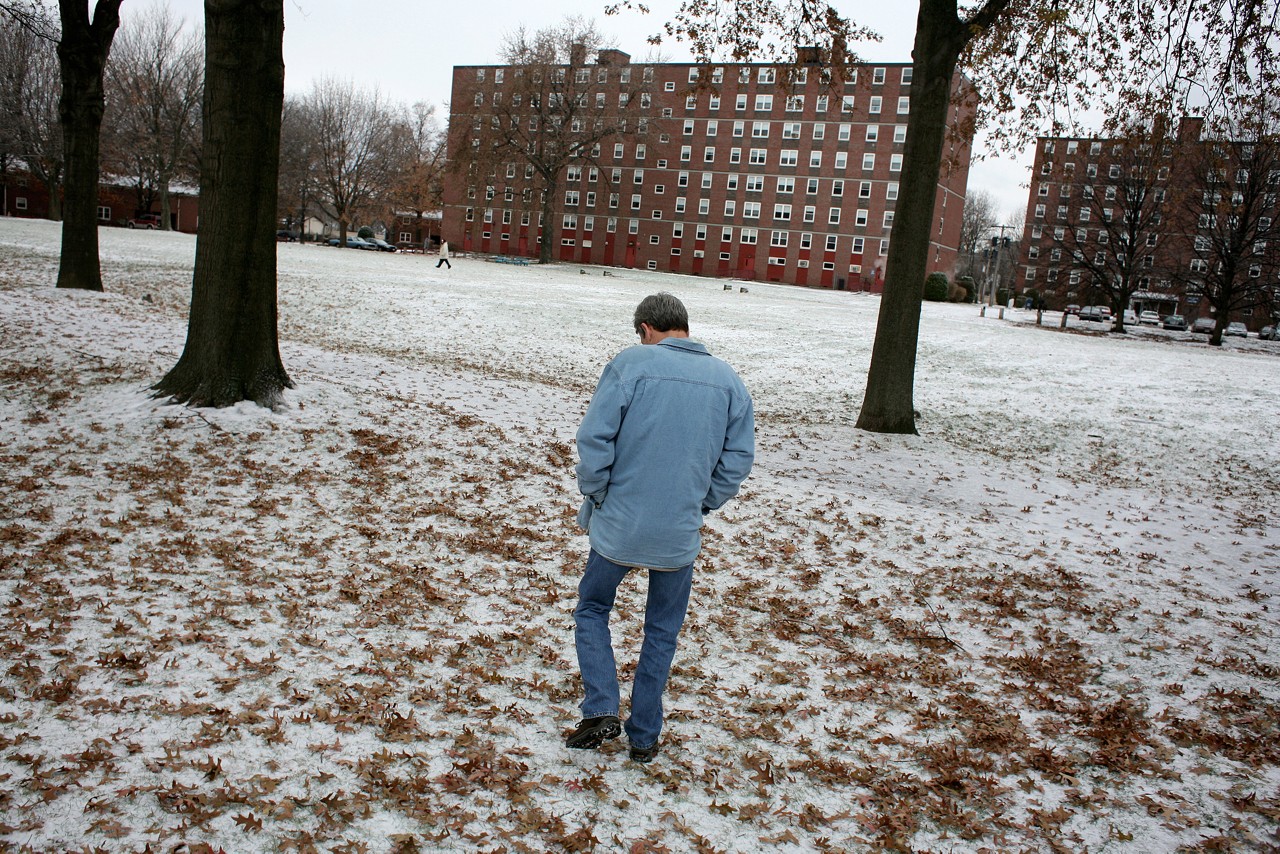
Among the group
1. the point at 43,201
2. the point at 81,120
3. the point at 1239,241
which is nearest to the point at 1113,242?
the point at 1239,241

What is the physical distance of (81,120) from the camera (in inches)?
611

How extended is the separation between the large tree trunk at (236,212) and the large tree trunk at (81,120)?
9038mm

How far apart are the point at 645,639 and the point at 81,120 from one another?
17.1m

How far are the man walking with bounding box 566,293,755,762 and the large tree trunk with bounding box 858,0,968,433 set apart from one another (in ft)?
26.8

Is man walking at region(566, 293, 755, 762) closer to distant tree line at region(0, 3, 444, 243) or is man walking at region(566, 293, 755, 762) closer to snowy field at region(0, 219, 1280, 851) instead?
snowy field at region(0, 219, 1280, 851)

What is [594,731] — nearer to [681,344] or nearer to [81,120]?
[681,344]

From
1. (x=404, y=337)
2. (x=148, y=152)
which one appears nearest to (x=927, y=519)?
(x=404, y=337)

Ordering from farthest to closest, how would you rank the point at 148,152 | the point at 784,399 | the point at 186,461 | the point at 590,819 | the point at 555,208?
the point at 555,208 < the point at 148,152 < the point at 784,399 < the point at 186,461 < the point at 590,819

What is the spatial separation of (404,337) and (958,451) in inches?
477

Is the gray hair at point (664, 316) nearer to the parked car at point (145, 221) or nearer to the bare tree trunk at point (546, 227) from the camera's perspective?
the bare tree trunk at point (546, 227)

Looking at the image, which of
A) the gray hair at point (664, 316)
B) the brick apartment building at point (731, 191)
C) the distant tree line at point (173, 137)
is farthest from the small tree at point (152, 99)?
the gray hair at point (664, 316)

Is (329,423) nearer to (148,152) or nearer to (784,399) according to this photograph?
(784,399)

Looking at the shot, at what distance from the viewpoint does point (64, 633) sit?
450cm

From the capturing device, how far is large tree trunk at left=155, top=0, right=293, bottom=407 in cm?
806
